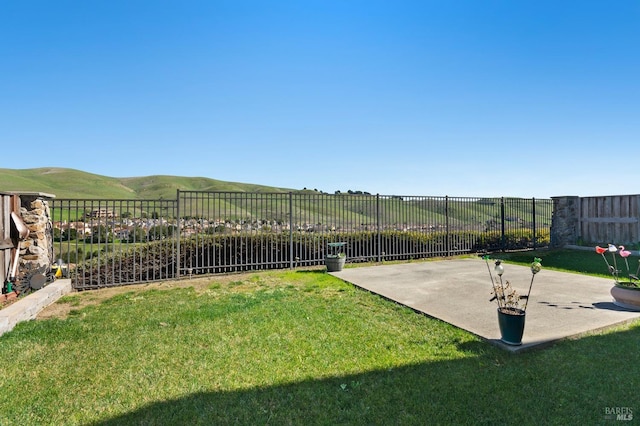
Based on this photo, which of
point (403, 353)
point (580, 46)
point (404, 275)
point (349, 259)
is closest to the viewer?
point (403, 353)

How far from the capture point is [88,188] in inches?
2328

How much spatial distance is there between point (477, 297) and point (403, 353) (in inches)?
119

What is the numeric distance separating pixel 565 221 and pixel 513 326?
505 inches

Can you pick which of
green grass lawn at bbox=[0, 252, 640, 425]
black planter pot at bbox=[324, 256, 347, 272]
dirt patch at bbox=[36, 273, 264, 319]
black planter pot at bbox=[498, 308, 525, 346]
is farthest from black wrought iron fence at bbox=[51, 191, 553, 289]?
black planter pot at bbox=[498, 308, 525, 346]

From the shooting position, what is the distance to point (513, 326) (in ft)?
11.1

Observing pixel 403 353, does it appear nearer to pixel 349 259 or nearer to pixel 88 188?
pixel 349 259

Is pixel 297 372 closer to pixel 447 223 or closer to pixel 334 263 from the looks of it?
pixel 334 263

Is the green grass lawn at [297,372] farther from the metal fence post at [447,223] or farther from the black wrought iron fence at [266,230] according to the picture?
the metal fence post at [447,223]

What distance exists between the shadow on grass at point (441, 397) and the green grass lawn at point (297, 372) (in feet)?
0.03

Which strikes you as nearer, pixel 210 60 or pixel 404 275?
pixel 404 275

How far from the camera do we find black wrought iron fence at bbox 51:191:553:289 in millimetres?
7340

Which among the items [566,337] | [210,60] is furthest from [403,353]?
[210,60]

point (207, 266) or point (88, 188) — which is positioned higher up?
point (88, 188)

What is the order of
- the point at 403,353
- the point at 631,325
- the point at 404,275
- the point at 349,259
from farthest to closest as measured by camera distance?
the point at 349,259, the point at 404,275, the point at 631,325, the point at 403,353
